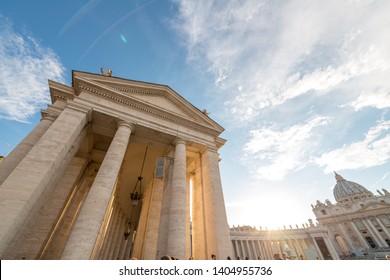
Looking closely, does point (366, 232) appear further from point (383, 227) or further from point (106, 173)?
point (106, 173)

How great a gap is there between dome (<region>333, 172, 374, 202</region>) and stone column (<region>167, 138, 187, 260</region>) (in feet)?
357

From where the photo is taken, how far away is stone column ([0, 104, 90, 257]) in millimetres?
5809

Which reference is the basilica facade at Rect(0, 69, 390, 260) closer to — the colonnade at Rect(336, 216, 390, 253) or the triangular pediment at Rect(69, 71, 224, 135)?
→ the triangular pediment at Rect(69, 71, 224, 135)

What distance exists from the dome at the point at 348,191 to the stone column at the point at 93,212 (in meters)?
113

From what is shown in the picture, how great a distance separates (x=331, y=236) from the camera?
6369 centimetres

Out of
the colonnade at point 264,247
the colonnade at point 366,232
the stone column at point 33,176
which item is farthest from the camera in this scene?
the colonnade at point 366,232

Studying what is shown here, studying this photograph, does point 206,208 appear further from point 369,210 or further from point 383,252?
point 369,210

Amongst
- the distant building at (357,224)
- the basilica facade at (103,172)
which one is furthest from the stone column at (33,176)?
the distant building at (357,224)

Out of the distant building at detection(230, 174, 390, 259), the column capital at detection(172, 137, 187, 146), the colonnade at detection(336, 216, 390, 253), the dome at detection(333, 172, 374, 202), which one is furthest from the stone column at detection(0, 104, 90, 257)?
the dome at detection(333, 172, 374, 202)

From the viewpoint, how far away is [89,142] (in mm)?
12164

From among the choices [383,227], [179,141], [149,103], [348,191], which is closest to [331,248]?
[383,227]

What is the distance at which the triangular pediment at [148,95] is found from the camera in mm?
10633

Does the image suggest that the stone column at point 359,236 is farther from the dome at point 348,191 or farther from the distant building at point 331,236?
the dome at point 348,191
